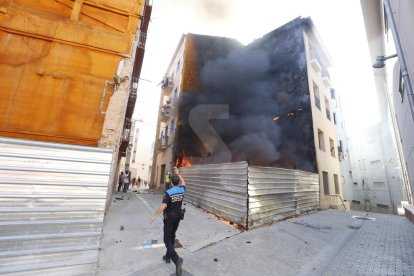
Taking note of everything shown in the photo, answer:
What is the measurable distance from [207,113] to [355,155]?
2566cm

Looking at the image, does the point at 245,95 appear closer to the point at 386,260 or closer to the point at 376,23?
the point at 376,23

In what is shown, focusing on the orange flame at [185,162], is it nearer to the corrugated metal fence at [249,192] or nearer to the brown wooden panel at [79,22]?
the corrugated metal fence at [249,192]

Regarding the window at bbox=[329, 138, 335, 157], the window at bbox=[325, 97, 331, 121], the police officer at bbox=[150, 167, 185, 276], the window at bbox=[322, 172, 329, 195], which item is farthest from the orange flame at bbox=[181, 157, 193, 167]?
the window at bbox=[325, 97, 331, 121]

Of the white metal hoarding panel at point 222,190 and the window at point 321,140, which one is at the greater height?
the window at point 321,140

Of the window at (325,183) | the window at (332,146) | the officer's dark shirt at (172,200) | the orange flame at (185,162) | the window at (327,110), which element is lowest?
the officer's dark shirt at (172,200)

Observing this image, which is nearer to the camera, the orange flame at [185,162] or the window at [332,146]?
the orange flame at [185,162]

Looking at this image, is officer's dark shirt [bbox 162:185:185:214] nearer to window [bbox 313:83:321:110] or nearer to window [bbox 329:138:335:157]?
window [bbox 313:83:321:110]

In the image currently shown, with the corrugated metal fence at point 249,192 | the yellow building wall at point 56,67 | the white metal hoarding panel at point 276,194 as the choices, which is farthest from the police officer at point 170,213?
the white metal hoarding panel at point 276,194

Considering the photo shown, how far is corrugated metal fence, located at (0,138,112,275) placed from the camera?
279cm

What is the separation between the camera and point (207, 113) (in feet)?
51.1

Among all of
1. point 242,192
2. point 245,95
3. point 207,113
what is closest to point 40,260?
point 242,192

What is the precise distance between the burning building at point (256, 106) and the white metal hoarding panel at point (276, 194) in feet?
8.35

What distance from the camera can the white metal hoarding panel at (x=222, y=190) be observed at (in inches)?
230

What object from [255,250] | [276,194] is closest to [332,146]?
[276,194]
